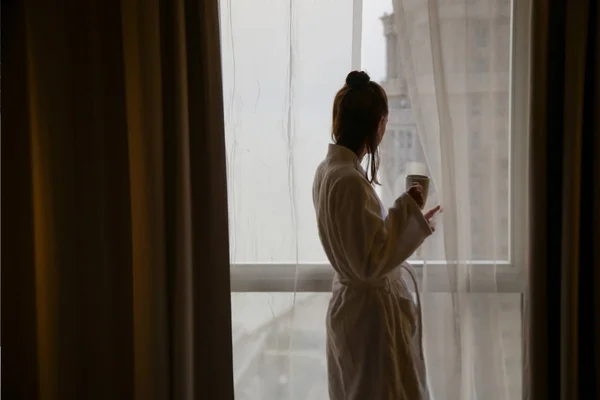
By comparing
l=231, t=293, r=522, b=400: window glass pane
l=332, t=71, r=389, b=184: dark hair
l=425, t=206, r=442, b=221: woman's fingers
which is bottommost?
l=231, t=293, r=522, b=400: window glass pane

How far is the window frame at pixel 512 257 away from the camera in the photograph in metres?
1.73

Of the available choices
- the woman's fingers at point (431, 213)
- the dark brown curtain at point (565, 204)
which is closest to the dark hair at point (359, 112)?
the woman's fingers at point (431, 213)

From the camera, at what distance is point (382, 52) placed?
1788 mm

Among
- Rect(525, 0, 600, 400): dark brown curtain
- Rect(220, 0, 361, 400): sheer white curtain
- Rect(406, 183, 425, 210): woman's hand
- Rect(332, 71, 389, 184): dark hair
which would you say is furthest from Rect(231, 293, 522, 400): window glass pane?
Rect(332, 71, 389, 184): dark hair

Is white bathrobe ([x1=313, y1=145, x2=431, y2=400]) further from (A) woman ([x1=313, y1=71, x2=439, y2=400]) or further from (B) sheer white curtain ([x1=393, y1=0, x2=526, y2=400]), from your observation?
(B) sheer white curtain ([x1=393, y1=0, x2=526, y2=400])

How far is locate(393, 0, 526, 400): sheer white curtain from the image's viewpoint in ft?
5.62

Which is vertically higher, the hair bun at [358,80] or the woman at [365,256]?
the hair bun at [358,80]

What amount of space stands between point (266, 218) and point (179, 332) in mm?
411

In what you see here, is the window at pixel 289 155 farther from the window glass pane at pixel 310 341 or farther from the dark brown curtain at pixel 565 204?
the dark brown curtain at pixel 565 204

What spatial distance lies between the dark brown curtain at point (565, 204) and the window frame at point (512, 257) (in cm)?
8

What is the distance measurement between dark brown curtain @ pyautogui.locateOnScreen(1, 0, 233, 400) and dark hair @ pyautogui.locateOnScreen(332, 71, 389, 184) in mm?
353

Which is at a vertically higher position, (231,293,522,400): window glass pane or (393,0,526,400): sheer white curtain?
(393,0,526,400): sheer white curtain

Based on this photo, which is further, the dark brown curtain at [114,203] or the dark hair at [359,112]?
the dark brown curtain at [114,203]

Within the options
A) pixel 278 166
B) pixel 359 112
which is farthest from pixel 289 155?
pixel 359 112
